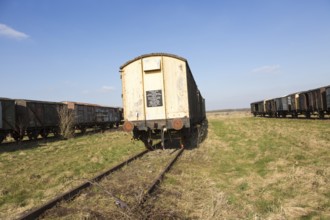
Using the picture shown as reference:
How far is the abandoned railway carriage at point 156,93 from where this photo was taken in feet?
38.9

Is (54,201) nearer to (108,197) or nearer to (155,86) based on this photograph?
(108,197)

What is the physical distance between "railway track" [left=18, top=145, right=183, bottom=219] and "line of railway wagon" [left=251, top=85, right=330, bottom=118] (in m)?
23.6

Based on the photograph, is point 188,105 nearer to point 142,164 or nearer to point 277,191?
point 142,164

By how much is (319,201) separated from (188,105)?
7.17 meters

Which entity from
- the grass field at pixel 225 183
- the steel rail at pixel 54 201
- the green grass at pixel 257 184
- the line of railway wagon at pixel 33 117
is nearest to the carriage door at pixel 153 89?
the grass field at pixel 225 183

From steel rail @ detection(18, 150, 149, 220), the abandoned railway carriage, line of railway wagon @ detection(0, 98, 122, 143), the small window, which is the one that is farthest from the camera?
line of railway wagon @ detection(0, 98, 122, 143)

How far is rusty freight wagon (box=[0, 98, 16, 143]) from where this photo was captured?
19.9 m

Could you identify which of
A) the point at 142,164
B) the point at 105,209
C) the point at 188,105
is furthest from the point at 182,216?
the point at 188,105

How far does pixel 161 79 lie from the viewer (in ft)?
39.6

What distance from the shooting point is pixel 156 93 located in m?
12.1

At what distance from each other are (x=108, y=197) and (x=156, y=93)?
22.4 ft

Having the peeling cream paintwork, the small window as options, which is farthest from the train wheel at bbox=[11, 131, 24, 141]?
the small window

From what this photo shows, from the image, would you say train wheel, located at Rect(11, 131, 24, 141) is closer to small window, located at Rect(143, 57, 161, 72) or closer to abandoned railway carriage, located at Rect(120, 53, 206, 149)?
abandoned railway carriage, located at Rect(120, 53, 206, 149)

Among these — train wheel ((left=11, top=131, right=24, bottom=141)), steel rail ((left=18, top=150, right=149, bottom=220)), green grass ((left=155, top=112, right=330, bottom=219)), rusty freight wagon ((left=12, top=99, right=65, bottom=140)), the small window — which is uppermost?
the small window
